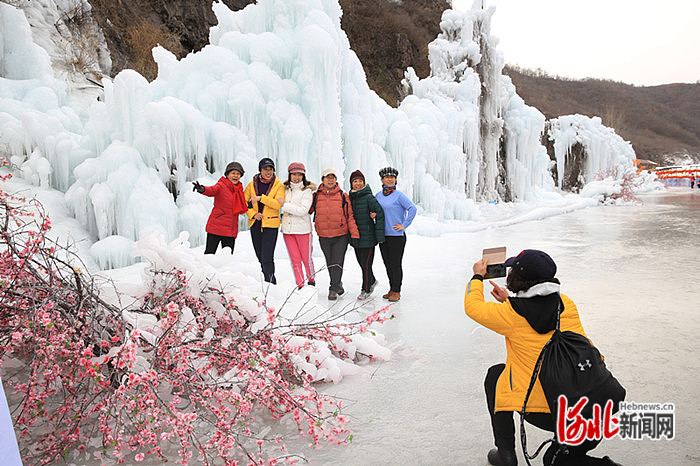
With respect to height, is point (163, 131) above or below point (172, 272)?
above

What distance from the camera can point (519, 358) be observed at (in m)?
1.84

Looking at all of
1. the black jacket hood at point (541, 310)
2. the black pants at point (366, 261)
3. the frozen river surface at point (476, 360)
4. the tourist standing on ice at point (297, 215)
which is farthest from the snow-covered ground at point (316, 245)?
the black jacket hood at point (541, 310)

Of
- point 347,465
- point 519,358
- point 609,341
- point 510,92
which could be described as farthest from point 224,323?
point 510,92

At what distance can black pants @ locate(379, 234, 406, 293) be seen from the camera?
4843mm

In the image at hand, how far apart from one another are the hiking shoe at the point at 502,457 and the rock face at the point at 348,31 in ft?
45.1

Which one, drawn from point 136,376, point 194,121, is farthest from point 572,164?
point 136,376

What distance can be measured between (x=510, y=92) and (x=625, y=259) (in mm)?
13692

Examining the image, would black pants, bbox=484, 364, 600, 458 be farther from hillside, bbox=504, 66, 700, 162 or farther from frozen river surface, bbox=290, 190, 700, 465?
hillside, bbox=504, 66, 700, 162

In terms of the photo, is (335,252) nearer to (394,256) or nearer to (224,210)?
(394,256)

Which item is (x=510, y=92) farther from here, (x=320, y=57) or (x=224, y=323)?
(x=224, y=323)

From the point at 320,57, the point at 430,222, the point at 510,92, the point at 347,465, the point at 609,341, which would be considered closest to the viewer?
the point at 347,465

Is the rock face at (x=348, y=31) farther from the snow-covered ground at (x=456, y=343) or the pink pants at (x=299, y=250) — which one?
the pink pants at (x=299, y=250)

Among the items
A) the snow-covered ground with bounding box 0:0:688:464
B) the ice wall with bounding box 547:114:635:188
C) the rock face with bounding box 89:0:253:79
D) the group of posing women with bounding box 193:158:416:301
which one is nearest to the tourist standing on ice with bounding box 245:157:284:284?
the group of posing women with bounding box 193:158:416:301

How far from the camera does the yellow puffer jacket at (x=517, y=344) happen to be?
1.78 m
